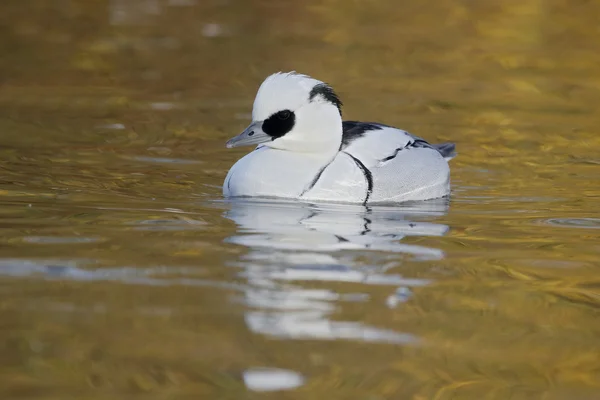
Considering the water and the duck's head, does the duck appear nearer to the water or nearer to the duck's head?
the duck's head

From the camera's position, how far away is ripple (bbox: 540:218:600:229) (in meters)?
7.96

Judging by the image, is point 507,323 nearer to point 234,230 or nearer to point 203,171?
point 234,230

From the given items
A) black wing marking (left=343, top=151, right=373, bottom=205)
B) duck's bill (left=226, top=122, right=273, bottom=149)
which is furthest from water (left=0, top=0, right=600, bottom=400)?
duck's bill (left=226, top=122, right=273, bottom=149)

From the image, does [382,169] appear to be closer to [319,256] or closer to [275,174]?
[275,174]

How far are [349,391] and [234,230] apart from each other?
2.93 metres

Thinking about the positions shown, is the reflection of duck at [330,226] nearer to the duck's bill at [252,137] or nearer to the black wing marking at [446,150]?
the duck's bill at [252,137]

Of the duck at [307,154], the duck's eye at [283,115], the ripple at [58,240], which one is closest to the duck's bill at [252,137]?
the duck at [307,154]

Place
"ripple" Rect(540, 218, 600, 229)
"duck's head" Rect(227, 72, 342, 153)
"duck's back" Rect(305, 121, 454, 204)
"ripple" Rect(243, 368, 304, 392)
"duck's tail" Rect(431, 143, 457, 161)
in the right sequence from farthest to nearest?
"duck's tail" Rect(431, 143, 457, 161)
"duck's back" Rect(305, 121, 454, 204)
"duck's head" Rect(227, 72, 342, 153)
"ripple" Rect(540, 218, 600, 229)
"ripple" Rect(243, 368, 304, 392)

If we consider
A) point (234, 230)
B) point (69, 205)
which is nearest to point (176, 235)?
point (234, 230)

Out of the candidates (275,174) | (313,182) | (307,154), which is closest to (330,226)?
(313,182)

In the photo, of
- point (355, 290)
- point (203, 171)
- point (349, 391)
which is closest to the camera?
point (349, 391)

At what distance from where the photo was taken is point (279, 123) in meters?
8.38

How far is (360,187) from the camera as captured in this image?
27.5 ft

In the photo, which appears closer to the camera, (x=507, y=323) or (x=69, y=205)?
(x=507, y=323)
